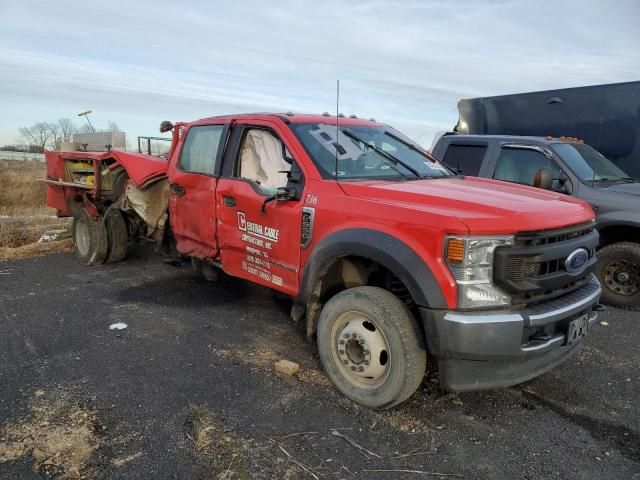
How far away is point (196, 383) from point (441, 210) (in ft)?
6.84

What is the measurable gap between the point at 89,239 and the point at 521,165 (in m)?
5.77

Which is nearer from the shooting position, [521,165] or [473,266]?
[473,266]

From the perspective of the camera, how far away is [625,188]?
5.55 m

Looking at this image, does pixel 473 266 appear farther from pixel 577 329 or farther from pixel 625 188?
pixel 625 188

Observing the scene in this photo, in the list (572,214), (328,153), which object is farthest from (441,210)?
(328,153)

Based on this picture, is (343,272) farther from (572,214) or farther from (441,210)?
(572,214)

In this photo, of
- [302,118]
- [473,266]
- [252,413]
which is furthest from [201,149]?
[473,266]

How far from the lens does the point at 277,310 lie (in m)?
5.19

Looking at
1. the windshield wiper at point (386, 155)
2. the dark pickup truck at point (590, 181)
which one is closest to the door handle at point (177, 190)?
the windshield wiper at point (386, 155)

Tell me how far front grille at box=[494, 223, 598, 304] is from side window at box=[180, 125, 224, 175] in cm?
288

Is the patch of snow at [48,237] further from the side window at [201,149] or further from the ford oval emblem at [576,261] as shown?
the ford oval emblem at [576,261]

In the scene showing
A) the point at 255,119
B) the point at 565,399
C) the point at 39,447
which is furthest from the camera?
the point at 255,119

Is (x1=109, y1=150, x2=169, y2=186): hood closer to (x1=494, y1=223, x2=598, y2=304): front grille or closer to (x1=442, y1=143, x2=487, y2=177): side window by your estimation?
(x1=442, y1=143, x2=487, y2=177): side window

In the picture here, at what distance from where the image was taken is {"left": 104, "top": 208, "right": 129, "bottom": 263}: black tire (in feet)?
22.1
